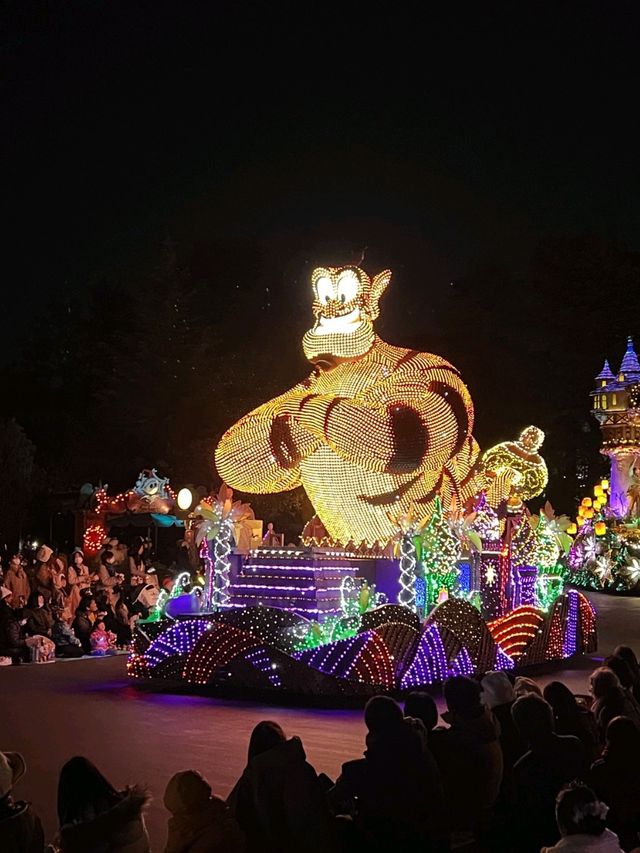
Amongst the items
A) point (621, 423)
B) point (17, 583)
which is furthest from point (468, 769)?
point (621, 423)

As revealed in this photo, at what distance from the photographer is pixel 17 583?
14.9 meters

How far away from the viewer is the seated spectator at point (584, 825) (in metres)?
3.92

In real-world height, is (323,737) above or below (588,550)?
below

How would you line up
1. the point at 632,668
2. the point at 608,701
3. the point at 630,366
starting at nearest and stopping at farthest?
1. the point at 608,701
2. the point at 632,668
3. the point at 630,366

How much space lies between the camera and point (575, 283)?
40.0 meters

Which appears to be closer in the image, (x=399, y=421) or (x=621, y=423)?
(x=399, y=421)

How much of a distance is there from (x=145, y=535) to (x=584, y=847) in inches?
893

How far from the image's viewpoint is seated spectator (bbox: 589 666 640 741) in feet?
20.2

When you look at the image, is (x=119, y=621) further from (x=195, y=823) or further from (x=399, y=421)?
(x=195, y=823)

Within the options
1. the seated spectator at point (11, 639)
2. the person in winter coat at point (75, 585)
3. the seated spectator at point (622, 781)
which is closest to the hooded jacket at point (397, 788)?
the seated spectator at point (622, 781)

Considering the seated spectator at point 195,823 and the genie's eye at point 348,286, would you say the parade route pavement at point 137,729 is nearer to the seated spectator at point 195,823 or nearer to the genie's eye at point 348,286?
the seated spectator at point 195,823

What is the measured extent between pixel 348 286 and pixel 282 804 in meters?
9.09

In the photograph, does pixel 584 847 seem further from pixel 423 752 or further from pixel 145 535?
pixel 145 535

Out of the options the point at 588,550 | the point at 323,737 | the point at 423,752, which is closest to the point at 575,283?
the point at 588,550
